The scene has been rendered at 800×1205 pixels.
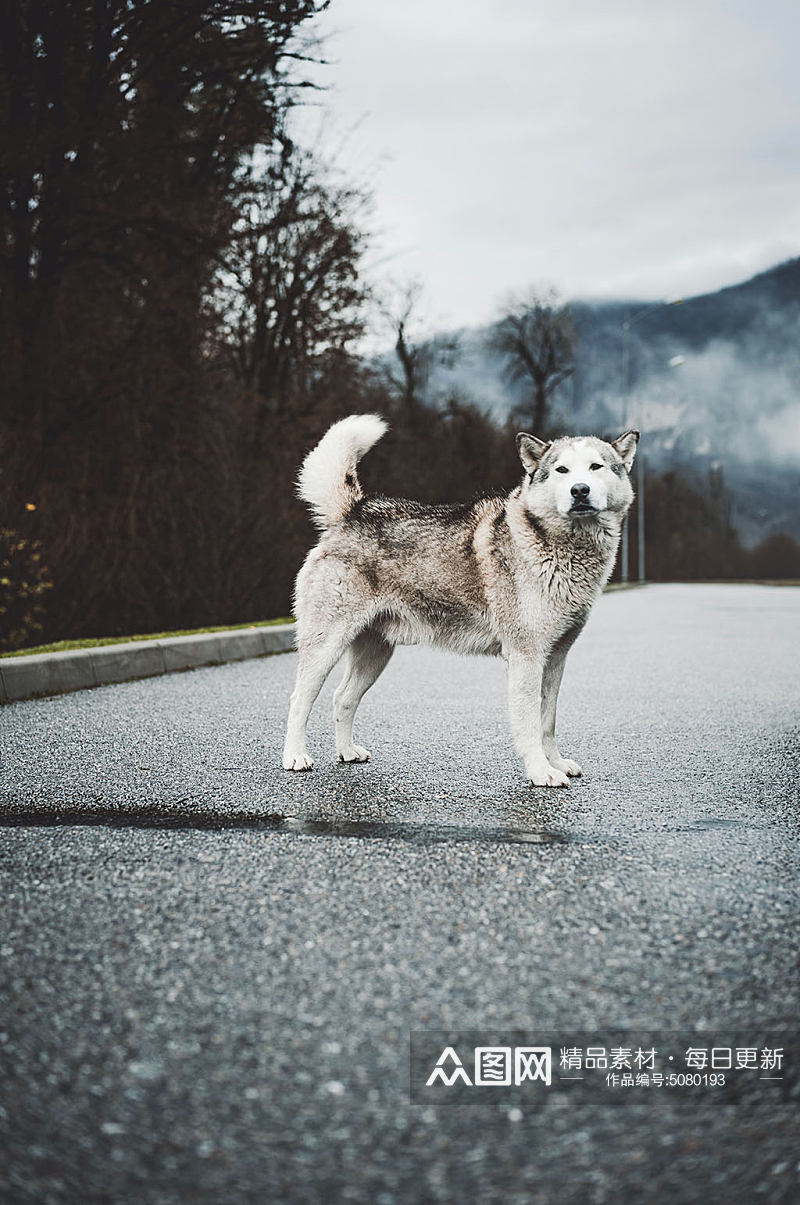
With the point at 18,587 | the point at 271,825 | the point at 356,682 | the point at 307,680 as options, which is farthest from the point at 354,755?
the point at 18,587

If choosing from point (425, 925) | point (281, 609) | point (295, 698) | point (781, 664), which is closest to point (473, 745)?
point (295, 698)

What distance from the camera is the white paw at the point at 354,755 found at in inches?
230

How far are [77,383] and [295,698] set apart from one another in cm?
1116

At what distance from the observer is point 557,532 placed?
5.37 meters

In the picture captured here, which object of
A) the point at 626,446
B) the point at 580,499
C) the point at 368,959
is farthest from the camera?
the point at 626,446

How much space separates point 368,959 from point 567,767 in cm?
270

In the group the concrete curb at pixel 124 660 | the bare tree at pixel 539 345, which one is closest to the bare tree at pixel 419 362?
the bare tree at pixel 539 345

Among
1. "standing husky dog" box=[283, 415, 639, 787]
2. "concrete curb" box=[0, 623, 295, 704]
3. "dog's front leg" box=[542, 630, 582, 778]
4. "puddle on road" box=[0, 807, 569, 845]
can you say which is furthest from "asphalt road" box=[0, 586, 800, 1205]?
"concrete curb" box=[0, 623, 295, 704]

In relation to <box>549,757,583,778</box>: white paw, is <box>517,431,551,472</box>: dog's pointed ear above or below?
above

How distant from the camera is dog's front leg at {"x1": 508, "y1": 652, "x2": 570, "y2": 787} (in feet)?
17.0

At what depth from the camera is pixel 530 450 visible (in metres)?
5.51

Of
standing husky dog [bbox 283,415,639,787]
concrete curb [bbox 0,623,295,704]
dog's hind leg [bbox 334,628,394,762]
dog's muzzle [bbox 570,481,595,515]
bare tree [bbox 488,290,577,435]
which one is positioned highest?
bare tree [bbox 488,290,577,435]

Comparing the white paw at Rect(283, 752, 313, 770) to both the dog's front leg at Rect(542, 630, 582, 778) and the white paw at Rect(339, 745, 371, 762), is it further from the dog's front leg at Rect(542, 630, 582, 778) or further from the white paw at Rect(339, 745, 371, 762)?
the dog's front leg at Rect(542, 630, 582, 778)

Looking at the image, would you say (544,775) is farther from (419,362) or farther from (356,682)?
(419,362)
